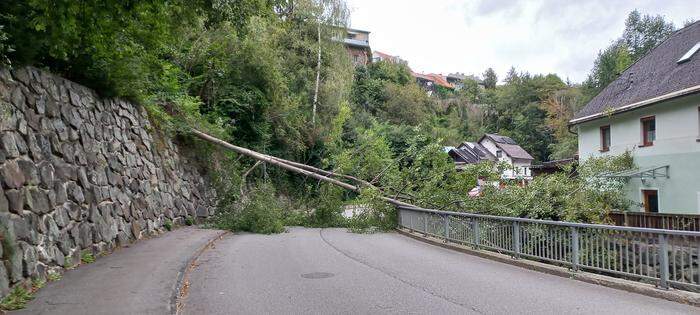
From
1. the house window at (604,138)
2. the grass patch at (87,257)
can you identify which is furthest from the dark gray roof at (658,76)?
the grass patch at (87,257)

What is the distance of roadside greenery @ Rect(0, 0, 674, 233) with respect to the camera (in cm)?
803

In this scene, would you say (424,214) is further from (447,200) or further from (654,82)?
(654,82)

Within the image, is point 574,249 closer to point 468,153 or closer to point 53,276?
point 53,276

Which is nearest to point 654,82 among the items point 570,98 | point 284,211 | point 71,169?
point 284,211

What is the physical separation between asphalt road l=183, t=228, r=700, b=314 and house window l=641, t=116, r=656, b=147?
16.6 m

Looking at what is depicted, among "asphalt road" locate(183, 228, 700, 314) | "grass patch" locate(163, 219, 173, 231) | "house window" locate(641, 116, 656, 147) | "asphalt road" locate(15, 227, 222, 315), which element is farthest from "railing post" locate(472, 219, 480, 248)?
"house window" locate(641, 116, 656, 147)

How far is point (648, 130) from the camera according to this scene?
23.9 metres

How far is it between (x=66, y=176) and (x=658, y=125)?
23446 millimetres

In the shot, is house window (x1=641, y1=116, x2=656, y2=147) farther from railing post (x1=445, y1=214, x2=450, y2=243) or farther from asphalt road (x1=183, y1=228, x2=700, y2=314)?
asphalt road (x1=183, y1=228, x2=700, y2=314)

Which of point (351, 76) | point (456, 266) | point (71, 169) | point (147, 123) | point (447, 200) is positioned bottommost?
point (456, 266)

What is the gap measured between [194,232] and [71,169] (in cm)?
651

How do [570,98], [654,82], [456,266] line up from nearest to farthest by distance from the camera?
[456,266], [654,82], [570,98]

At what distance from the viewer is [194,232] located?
15633mm

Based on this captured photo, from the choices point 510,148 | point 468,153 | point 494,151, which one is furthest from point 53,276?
point 494,151
